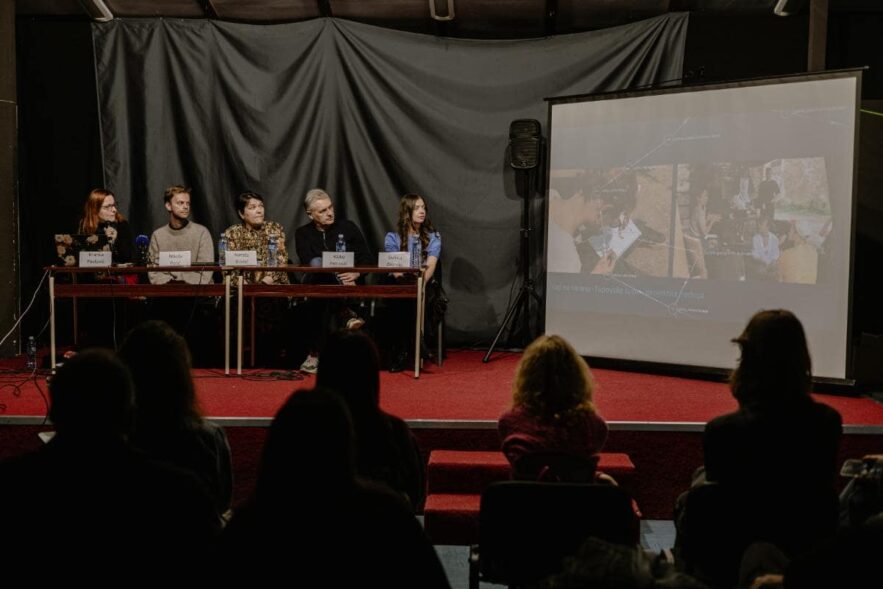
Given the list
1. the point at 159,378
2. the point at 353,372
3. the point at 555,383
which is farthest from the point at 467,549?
the point at 159,378

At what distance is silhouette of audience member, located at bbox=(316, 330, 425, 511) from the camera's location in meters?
2.27

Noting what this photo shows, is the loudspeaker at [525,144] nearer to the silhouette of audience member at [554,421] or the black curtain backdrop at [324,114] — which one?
the black curtain backdrop at [324,114]

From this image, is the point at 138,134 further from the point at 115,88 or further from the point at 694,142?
the point at 694,142

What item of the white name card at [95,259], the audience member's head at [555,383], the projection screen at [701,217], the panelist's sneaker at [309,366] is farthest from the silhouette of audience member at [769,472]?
the white name card at [95,259]

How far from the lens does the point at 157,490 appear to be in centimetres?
167

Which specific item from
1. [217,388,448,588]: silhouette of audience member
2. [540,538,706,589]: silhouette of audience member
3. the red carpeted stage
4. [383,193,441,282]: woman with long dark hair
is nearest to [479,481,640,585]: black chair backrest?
Result: [217,388,448,588]: silhouette of audience member

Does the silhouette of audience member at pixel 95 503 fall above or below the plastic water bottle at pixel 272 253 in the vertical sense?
below

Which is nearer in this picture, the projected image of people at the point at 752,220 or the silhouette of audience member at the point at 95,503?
the silhouette of audience member at the point at 95,503

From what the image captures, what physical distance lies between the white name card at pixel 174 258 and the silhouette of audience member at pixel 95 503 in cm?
383

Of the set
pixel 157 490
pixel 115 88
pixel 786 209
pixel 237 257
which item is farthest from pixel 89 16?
pixel 157 490

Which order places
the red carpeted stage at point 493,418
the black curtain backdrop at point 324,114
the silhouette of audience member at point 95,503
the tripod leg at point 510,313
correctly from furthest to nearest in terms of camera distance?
the black curtain backdrop at point 324,114 < the tripod leg at point 510,313 < the red carpeted stage at point 493,418 < the silhouette of audience member at point 95,503

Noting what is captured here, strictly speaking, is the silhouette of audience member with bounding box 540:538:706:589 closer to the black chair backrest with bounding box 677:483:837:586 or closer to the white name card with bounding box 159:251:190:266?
the black chair backrest with bounding box 677:483:837:586

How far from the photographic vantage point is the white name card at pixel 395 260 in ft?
18.1

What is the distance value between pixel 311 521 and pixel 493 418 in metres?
2.88
